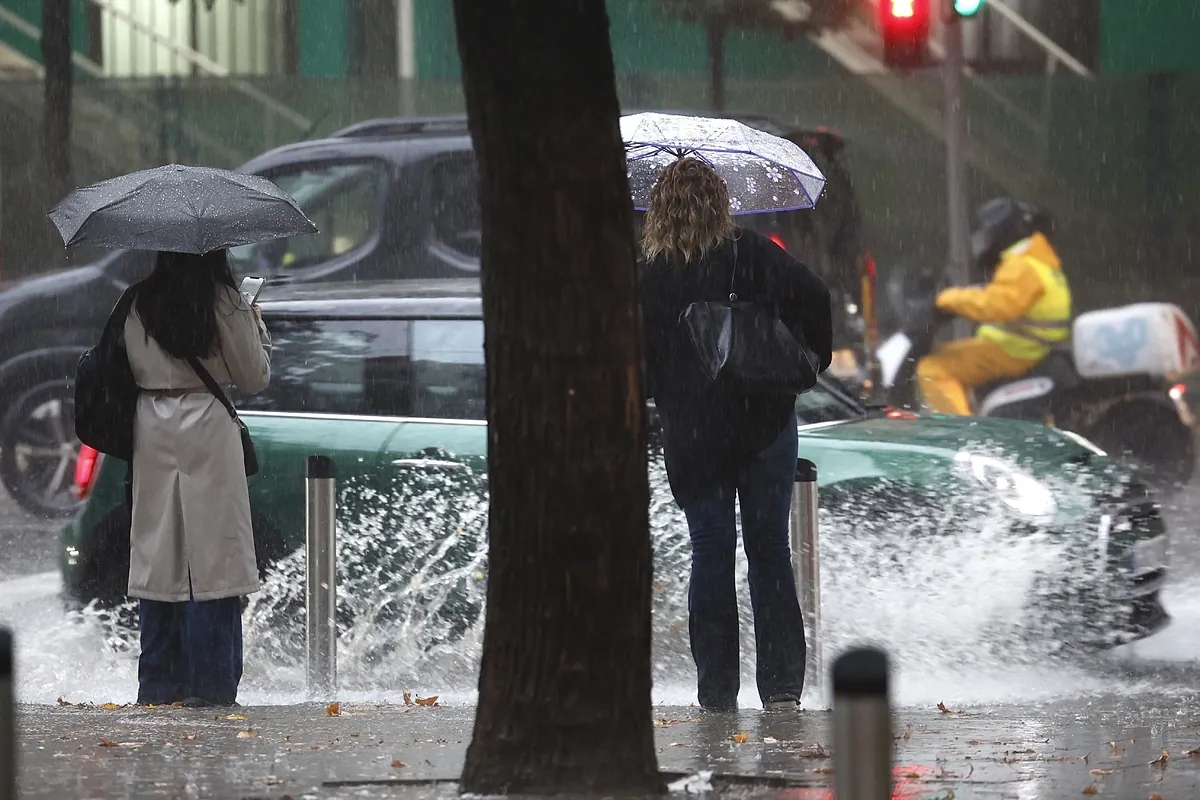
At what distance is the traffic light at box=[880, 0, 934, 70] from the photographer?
12.9 meters

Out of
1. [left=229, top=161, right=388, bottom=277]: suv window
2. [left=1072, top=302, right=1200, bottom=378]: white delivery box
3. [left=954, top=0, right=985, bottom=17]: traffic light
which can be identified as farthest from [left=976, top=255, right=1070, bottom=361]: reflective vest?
[left=229, top=161, right=388, bottom=277]: suv window

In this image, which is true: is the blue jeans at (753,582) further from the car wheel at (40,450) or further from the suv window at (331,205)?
the car wheel at (40,450)

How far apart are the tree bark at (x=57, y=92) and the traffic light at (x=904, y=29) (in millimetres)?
8153

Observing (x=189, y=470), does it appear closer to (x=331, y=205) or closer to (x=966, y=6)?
(x=331, y=205)

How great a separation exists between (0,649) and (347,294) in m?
5.00

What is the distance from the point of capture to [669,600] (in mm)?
7480

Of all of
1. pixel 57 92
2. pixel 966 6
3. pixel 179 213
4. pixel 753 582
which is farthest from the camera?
pixel 57 92

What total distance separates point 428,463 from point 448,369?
1.57 ft

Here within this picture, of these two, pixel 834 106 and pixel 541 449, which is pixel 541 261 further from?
pixel 834 106

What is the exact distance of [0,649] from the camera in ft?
11.9

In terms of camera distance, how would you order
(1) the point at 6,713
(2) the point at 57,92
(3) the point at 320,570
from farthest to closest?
1. (2) the point at 57,92
2. (3) the point at 320,570
3. (1) the point at 6,713

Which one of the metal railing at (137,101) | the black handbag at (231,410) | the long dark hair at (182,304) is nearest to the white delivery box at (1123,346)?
the black handbag at (231,410)

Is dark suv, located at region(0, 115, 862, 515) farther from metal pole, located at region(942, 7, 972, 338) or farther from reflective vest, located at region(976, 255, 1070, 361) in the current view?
metal pole, located at region(942, 7, 972, 338)

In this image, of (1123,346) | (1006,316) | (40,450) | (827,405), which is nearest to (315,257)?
(40,450)
